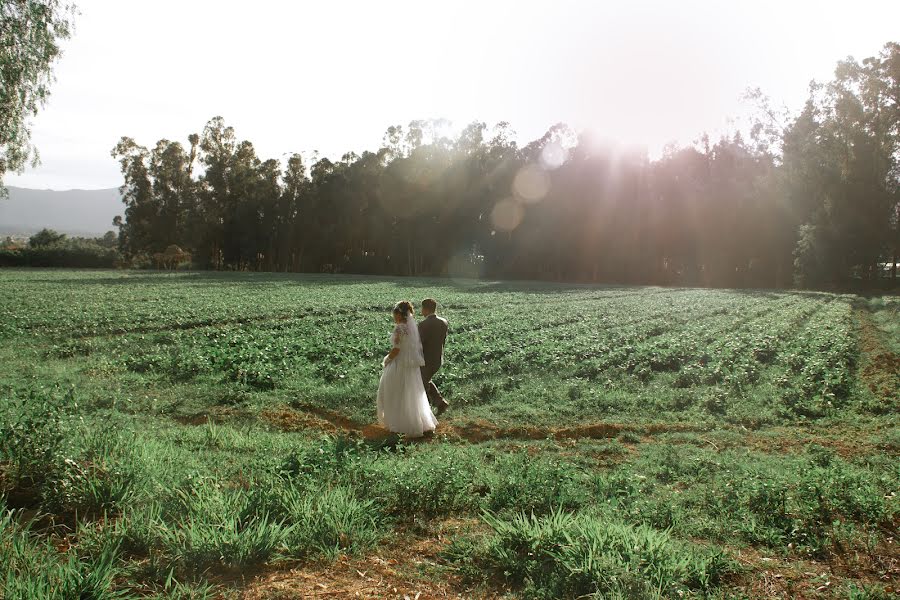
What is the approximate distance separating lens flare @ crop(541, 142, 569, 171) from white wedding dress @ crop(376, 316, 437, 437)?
208ft

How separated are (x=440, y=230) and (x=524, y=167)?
12823mm

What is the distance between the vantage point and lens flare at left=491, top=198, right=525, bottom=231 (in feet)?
226

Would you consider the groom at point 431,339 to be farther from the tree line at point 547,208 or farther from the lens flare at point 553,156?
the lens flare at point 553,156

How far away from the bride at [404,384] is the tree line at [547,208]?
170ft

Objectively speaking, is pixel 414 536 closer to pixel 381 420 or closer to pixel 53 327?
pixel 381 420

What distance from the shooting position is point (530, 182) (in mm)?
69500

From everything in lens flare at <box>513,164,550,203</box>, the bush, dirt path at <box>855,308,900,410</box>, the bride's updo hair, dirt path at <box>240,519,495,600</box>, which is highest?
lens flare at <box>513,164,550,203</box>

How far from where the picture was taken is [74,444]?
5.83 meters

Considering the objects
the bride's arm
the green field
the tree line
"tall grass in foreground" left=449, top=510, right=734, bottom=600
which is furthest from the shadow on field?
"tall grass in foreground" left=449, top=510, right=734, bottom=600

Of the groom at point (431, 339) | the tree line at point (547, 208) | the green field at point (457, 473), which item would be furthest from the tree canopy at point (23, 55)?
the tree line at point (547, 208)

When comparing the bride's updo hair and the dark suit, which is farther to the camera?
the dark suit

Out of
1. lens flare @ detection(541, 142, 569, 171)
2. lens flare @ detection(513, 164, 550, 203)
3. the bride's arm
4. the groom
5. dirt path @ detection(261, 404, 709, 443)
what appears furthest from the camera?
lens flare @ detection(541, 142, 569, 171)

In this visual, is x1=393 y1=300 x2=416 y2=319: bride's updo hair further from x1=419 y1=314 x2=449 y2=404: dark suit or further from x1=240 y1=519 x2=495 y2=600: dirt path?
x1=240 y1=519 x2=495 y2=600: dirt path

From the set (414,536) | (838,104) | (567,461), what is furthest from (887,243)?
(414,536)
